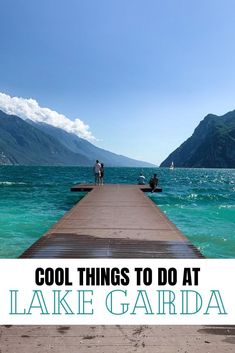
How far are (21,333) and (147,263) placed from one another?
3472 millimetres

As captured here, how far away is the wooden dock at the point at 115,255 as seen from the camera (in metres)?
Answer: 4.27

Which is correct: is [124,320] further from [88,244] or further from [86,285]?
[88,244]

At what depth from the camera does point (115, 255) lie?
815 cm

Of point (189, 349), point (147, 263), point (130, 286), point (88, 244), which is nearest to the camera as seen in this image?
point (189, 349)

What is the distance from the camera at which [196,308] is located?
5082mm

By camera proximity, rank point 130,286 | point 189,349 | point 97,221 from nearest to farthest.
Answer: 1. point 189,349
2. point 130,286
3. point 97,221

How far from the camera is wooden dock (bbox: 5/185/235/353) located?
427 centimetres

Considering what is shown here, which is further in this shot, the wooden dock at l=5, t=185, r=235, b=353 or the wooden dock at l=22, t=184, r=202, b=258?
the wooden dock at l=22, t=184, r=202, b=258

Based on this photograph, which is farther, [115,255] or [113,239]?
[113,239]

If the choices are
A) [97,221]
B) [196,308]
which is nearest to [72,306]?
[196,308]

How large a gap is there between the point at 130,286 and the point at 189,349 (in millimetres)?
1643

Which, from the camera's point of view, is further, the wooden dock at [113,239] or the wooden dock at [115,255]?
the wooden dock at [113,239]

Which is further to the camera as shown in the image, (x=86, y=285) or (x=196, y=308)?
(x=86, y=285)

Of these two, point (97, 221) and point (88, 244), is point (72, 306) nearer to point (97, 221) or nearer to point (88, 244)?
point (88, 244)
